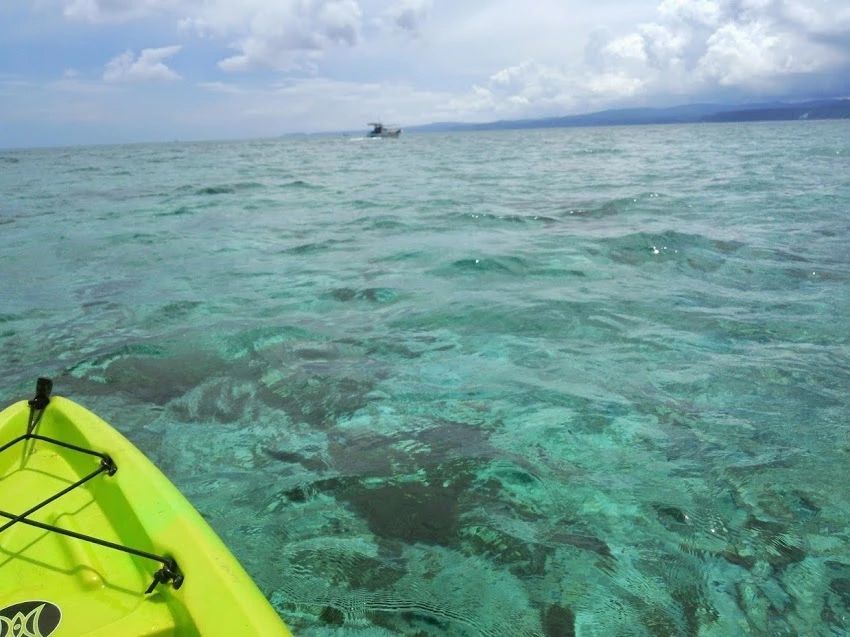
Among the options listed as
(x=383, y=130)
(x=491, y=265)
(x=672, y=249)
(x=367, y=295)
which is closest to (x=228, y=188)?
(x=491, y=265)

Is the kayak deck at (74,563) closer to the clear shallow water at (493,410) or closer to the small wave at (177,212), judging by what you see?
the clear shallow water at (493,410)

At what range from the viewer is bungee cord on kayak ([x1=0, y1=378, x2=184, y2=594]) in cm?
244

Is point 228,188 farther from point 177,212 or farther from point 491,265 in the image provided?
point 491,265

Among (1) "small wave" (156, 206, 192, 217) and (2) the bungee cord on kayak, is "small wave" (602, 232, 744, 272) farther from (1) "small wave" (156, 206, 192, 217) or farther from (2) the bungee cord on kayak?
(1) "small wave" (156, 206, 192, 217)

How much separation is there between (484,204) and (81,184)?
74.6 feet

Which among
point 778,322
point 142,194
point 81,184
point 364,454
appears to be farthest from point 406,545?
point 81,184

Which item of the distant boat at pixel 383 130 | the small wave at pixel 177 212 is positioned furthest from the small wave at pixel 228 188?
the distant boat at pixel 383 130

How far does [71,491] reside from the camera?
10.4 feet

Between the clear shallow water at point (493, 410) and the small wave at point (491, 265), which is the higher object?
the small wave at point (491, 265)

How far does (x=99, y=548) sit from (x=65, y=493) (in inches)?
17.3

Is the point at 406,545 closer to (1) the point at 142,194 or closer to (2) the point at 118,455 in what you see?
(2) the point at 118,455

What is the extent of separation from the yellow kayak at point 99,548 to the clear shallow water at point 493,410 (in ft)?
3.01

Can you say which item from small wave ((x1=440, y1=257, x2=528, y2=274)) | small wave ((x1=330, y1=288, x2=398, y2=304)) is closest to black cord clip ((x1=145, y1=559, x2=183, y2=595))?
small wave ((x1=330, y1=288, x2=398, y2=304))

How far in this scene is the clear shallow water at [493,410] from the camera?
11.0ft
